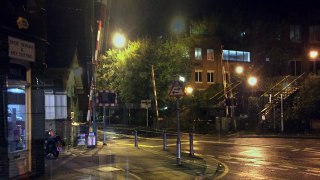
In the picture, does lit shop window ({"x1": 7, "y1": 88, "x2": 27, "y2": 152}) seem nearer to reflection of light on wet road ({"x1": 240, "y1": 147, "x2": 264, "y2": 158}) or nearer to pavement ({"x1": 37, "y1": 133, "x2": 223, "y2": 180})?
pavement ({"x1": 37, "y1": 133, "x2": 223, "y2": 180})

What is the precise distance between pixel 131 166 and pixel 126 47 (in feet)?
126

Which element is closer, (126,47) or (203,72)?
(126,47)


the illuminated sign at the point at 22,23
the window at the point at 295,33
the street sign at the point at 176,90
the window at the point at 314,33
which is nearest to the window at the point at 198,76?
the window at the point at 295,33

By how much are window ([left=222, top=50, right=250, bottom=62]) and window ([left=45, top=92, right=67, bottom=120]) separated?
38184 millimetres

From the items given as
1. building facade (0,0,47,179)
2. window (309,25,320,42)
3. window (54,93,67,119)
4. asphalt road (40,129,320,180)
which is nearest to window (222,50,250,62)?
window (309,25,320,42)

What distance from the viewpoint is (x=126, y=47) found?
2044 inches

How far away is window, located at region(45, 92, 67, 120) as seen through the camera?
70.1ft

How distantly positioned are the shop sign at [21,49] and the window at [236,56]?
48.3 meters

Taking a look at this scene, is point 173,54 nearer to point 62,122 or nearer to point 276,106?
point 276,106

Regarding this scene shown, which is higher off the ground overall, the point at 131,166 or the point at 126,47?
the point at 126,47

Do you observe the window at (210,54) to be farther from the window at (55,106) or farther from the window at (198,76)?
the window at (55,106)

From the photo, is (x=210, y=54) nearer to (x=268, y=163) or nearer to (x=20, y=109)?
(x=268, y=163)

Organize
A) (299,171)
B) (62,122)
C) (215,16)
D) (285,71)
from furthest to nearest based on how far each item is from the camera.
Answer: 1. (215,16)
2. (285,71)
3. (62,122)
4. (299,171)

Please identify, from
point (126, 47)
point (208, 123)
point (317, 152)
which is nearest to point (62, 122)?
point (317, 152)
